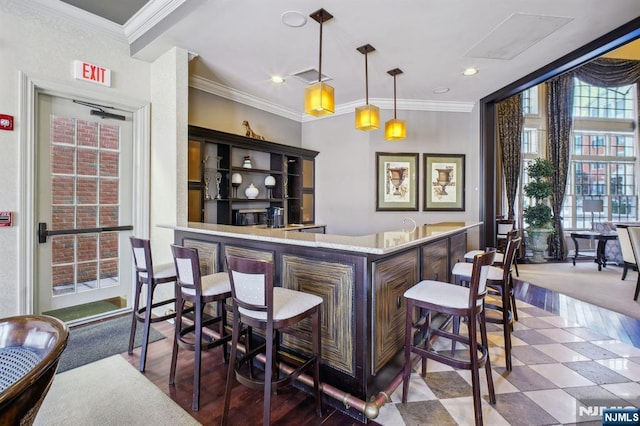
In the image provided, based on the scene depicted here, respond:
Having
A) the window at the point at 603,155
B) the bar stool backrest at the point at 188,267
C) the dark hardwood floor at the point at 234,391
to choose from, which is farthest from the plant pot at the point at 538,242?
the bar stool backrest at the point at 188,267

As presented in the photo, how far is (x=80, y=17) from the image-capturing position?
2906mm

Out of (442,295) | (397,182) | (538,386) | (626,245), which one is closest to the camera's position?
(442,295)

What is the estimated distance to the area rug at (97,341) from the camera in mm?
2412

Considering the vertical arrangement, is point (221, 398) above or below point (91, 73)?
below

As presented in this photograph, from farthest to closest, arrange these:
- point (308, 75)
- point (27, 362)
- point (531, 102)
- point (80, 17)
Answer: point (531, 102), point (308, 75), point (80, 17), point (27, 362)

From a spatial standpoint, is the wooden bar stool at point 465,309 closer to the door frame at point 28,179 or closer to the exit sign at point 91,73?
the door frame at point 28,179

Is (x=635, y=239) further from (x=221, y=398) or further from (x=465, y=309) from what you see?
(x=221, y=398)

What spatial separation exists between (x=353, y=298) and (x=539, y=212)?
635 centimetres

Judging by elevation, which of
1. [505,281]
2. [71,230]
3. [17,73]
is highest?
[17,73]

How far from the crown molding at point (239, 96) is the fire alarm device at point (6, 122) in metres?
1.99

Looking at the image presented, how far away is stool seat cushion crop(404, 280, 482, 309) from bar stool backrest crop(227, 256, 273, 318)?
3.03 ft

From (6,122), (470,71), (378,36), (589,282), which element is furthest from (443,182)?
(6,122)

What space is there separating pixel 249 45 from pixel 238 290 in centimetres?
276

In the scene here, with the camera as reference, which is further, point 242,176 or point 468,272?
point 242,176
